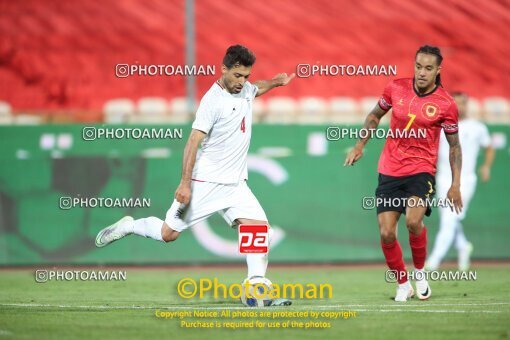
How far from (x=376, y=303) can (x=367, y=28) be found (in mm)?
20673

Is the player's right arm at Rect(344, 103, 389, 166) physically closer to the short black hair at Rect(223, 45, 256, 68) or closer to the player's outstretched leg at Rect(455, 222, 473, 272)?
the short black hair at Rect(223, 45, 256, 68)

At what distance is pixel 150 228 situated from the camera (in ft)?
32.0

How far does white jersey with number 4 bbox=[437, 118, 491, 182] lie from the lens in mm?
13867

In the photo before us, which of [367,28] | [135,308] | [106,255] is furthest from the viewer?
[367,28]

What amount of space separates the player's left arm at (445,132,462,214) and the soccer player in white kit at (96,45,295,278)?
1.86m

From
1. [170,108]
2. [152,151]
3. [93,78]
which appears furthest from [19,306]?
[93,78]

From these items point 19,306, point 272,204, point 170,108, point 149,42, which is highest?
point 149,42

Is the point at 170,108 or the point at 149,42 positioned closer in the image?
the point at 170,108

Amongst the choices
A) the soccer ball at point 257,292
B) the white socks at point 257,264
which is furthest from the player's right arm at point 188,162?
the soccer ball at point 257,292

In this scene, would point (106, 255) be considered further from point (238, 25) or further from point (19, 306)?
point (238, 25)

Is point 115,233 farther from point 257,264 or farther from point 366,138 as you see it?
point 366,138

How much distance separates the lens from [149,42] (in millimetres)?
29844

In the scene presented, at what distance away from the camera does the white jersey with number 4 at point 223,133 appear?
9.22m

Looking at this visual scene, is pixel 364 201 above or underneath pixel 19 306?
above
